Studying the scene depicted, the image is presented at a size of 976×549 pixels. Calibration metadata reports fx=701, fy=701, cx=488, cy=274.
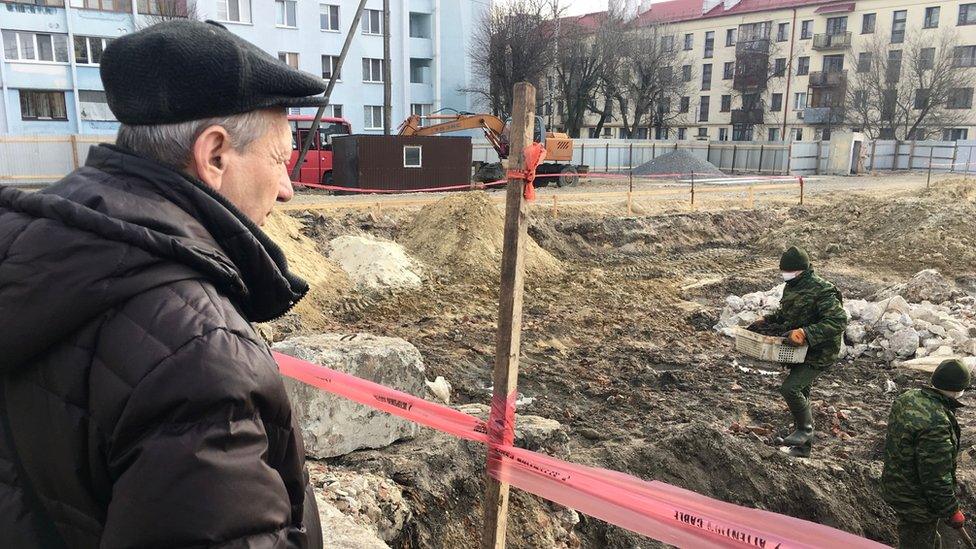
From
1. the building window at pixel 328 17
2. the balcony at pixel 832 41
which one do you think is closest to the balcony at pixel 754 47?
the balcony at pixel 832 41

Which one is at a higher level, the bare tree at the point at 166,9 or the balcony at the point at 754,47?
the balcony at the point at 754,47

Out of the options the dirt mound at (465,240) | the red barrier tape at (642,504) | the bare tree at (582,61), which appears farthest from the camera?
the bare tree at (582,61)

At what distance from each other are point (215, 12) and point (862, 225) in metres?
29.2

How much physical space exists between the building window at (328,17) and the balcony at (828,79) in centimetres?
3628

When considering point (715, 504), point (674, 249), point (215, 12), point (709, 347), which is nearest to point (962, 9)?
point (674, 249)

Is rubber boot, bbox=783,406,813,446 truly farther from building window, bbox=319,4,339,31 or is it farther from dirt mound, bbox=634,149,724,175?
building window, bbox=319,4,339,31

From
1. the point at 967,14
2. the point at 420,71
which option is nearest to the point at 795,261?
the point at 420,71

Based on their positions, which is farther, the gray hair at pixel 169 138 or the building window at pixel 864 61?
the building window at pixel 864 61

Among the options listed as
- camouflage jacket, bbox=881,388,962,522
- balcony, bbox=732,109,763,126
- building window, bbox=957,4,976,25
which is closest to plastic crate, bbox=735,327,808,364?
camouflage jacket, bbox=881,388,962,522

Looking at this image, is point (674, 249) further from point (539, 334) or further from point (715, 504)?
point (715, 504)

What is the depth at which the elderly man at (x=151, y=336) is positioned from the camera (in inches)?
43.8

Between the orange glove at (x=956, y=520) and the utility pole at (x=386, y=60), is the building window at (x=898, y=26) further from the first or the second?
the orange glove at (x=956, y=520)

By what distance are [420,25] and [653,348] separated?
36.3m

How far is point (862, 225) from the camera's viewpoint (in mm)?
17766
